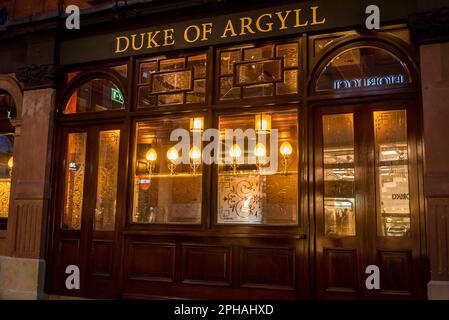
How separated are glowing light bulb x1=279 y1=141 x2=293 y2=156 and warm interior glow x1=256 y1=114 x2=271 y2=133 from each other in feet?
1.21

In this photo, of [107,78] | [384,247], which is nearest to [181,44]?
[107,78]

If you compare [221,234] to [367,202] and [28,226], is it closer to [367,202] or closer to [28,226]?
[367,202]

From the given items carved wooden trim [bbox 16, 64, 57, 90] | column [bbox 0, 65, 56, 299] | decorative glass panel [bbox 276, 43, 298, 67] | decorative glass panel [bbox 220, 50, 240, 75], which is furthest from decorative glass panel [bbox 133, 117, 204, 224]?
carved wooden trim [bbox 16, 64, 57, 90]

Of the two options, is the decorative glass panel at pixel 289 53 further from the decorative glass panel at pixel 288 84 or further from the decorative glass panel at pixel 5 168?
the decorative glass panel at pixel 5 168

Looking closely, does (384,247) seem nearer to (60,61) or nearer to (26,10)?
(60,61)

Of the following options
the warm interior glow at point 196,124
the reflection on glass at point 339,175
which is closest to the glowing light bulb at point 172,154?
the warm interior glow at point 196,124

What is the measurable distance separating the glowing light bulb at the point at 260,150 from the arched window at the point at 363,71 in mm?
1296

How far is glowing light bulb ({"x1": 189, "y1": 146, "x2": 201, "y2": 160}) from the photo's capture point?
8.02m

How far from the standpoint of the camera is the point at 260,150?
792 centimetres

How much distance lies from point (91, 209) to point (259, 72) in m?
3.84

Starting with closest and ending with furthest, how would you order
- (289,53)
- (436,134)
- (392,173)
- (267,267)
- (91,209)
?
1. (436,134)
2. (392,173)
3. (267,267)
4. (289,53)
5. (91,209)

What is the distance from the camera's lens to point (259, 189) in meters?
7.84

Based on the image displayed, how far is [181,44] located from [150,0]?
93cm

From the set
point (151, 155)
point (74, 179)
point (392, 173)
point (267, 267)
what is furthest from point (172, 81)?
point (392, 173)
